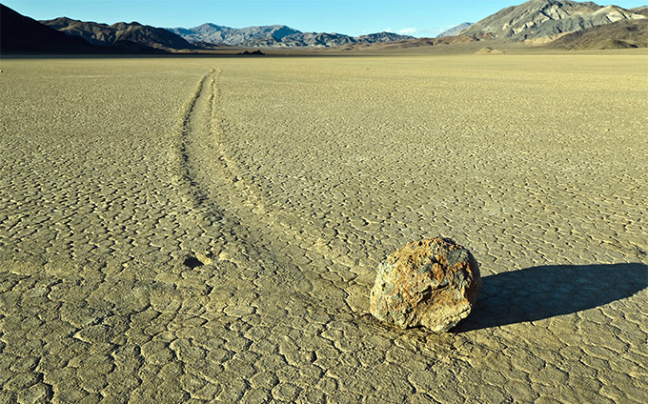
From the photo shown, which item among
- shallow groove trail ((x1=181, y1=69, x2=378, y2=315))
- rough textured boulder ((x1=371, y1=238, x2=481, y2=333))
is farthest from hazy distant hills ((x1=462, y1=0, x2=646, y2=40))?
rough textured boulder ((x1=371, y1=238, x2=481, y2=333))

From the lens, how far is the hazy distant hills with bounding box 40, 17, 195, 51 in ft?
402

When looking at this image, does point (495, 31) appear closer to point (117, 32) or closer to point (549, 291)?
point (117, 32)

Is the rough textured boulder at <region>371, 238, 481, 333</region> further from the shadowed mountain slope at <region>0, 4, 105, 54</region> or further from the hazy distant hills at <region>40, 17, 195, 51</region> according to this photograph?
the hazy distant hills at <region>40, 17, 195, 51</region>

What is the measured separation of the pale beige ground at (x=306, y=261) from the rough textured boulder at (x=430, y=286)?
11 centimetres

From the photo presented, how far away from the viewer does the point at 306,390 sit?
2.73 metres

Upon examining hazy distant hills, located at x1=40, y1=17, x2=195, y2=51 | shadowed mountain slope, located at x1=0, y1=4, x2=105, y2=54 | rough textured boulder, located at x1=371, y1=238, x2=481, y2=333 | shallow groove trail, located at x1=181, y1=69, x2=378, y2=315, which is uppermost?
rough textured boulder, located at x1=371, y1=238, x2=481, y2=333

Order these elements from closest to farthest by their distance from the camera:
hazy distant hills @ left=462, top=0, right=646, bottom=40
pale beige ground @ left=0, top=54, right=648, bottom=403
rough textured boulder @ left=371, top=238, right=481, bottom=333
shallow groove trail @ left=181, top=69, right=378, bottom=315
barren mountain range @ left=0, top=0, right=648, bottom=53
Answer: pale beige ground @ left=0, top=54, right=648, bottom=403
rough textured boulder @ left=371, top=238, right=481, bottom=333
shallow groove trail @ left=181, top=69, right=378, bottom=315
barren mountain range @ left=0, top=0, right=648, bottom=53
hazy distant hills @ left=462, top=0, right=646, bottom=40

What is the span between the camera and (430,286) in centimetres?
Result: 309

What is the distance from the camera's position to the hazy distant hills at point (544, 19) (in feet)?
415

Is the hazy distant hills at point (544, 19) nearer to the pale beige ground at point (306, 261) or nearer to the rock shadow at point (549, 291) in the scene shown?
the pale beige ground at point (306, 261)

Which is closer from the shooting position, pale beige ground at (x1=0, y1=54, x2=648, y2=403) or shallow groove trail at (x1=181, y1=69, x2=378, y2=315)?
pale beige ground at (x1=0, y1=54, x2=648, y2=403)

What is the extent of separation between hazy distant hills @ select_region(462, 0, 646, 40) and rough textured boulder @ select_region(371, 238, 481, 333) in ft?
420

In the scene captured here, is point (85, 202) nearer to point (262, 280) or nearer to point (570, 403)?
point (262, 280)

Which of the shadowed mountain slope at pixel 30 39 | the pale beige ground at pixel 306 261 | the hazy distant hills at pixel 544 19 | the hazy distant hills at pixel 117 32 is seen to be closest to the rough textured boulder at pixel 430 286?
the pale beige ground at pixel 306 261
